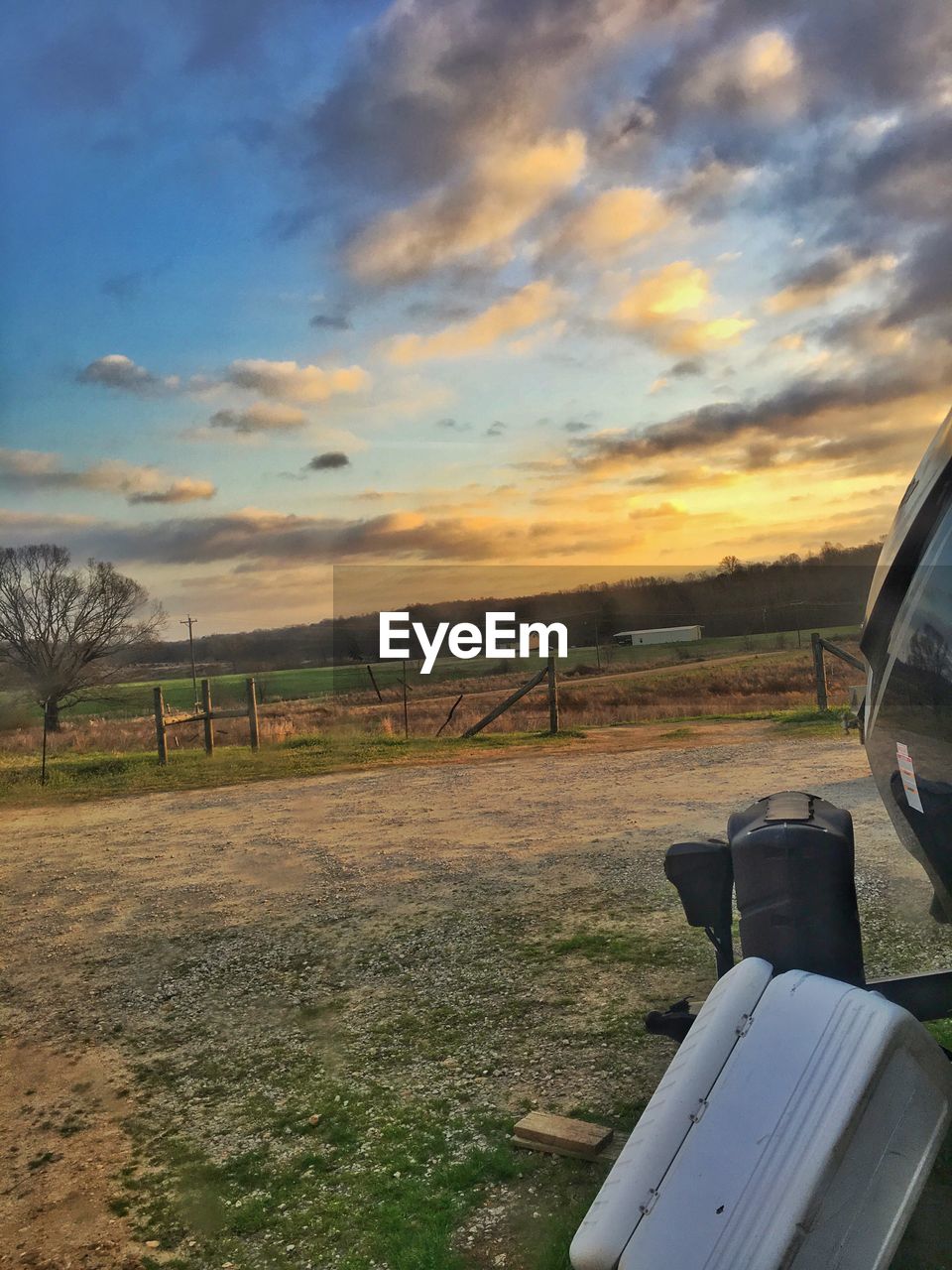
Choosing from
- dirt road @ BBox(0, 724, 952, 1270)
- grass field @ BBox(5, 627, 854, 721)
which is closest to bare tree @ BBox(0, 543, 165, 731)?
grass field @ BBox(5, 627, 854, 721)

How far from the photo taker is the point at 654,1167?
2.55 meters

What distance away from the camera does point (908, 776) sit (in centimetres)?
355

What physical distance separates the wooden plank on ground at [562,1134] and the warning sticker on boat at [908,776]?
69.1 inches

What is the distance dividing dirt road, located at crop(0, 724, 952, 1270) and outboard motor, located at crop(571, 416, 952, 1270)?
0.94 m

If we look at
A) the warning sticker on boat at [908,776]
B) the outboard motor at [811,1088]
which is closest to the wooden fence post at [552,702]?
the warning sticker on boat at [908,776]

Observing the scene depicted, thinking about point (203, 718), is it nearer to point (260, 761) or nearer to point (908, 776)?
point (260, 761)

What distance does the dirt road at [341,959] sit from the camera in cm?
434

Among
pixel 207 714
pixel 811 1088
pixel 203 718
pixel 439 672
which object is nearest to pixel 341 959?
pixel 811 1088

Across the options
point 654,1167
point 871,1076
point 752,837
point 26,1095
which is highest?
point 752,837

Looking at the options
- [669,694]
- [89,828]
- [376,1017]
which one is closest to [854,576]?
[669,694]

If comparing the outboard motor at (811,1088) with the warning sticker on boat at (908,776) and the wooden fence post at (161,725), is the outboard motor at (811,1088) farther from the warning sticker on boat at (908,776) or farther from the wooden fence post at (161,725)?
the wooden fence post at (161,725)

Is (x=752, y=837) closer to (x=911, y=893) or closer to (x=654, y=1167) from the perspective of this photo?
(x=654, y=1167)

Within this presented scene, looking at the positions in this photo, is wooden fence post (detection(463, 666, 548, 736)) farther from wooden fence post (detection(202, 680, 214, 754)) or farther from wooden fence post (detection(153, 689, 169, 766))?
wooden fence post (detection(153, 689, 169, 766))

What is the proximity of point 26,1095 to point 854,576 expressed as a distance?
34974 mm
